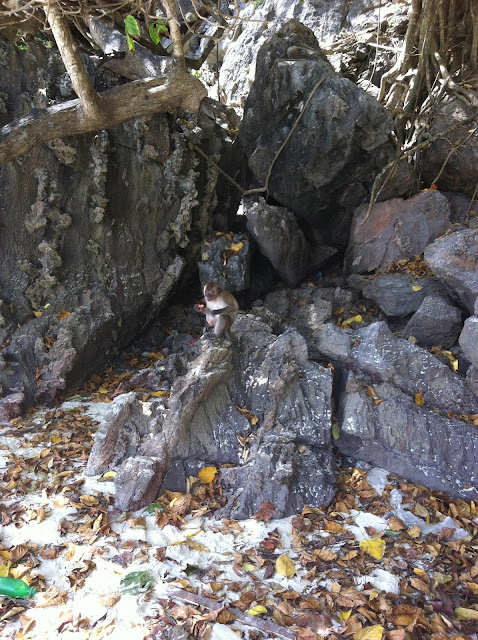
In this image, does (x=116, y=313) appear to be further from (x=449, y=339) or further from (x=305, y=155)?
(x=449, y=339)

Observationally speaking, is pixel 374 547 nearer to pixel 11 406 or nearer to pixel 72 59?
pixel 11 406

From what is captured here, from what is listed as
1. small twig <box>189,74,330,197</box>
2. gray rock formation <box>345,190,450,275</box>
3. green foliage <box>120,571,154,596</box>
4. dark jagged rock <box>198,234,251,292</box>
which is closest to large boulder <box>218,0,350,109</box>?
small twig <box>189,74,330,197</box>

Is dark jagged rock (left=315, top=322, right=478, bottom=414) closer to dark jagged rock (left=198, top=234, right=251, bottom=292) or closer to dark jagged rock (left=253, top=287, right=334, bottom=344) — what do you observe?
dark jagged rock (left=253, top=287, right=334, bottom=344)

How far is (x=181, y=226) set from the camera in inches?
274

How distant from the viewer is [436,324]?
5238 millimetres

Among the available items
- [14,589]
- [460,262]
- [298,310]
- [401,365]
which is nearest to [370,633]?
[14,589]

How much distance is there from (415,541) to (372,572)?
52 cm

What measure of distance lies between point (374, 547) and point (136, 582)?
1.84 metres

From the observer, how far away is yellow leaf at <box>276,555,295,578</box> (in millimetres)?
3254

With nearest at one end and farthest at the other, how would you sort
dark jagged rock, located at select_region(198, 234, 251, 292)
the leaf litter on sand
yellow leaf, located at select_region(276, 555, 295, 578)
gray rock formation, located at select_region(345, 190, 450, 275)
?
1. the leaf litter on sand
2. yellow leaf, located at select_region(276, 555, 295, 578)
3. gray rock formation, located at select_region(345, 190, 450, 275)
4. dark jagged rock, located at select_region(198, 234, 251, 292)

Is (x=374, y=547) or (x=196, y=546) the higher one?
(x=196, y=546)

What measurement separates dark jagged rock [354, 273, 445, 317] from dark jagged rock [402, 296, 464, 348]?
13.4 inches

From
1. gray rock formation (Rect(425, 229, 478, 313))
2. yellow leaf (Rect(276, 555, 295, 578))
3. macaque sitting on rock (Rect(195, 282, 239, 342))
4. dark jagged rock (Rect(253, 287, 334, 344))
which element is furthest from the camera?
dark jagged rock (Rect(253, 287, 334, 344))

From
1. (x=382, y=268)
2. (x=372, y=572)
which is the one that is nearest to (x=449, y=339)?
(x=382, y=268)
